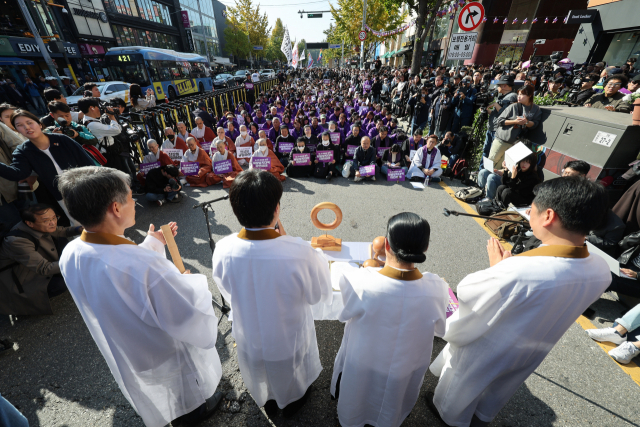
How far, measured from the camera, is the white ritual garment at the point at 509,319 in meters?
1.32

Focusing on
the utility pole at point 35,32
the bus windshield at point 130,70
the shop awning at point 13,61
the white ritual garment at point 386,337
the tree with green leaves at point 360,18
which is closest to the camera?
the white ritual garment at point 386,337

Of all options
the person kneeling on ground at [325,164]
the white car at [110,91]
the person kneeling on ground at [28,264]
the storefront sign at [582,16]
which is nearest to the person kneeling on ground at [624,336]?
the person kneeling on ground at [325,164]

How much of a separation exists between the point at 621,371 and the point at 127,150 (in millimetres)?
8226

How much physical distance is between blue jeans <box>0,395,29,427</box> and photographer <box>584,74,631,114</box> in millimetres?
8402

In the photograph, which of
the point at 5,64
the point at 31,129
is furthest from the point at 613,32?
the point at 5,64

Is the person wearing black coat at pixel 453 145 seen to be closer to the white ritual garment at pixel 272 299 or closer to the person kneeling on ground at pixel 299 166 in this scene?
the person kneeling on ground at pixel 299 166

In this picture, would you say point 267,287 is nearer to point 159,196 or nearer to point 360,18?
point 159,196

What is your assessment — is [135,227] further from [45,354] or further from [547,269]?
[547,269]

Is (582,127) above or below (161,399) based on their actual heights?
above

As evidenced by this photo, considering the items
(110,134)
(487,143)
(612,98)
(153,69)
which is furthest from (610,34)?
(153,69)

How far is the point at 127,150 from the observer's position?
580 centimetres

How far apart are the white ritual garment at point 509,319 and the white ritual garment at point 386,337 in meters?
0.24

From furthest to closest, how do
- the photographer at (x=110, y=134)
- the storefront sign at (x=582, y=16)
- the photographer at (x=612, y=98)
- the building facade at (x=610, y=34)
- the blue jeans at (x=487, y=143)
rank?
the storefront sign at (x=582, y=16)
the building facade at (x=610, y=34)
the blue jeans at (x=487, y=143)
the photographer at (x=612, y=98)
the photographer at (x=110, y=134)

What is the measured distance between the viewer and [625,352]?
94.4 inches
